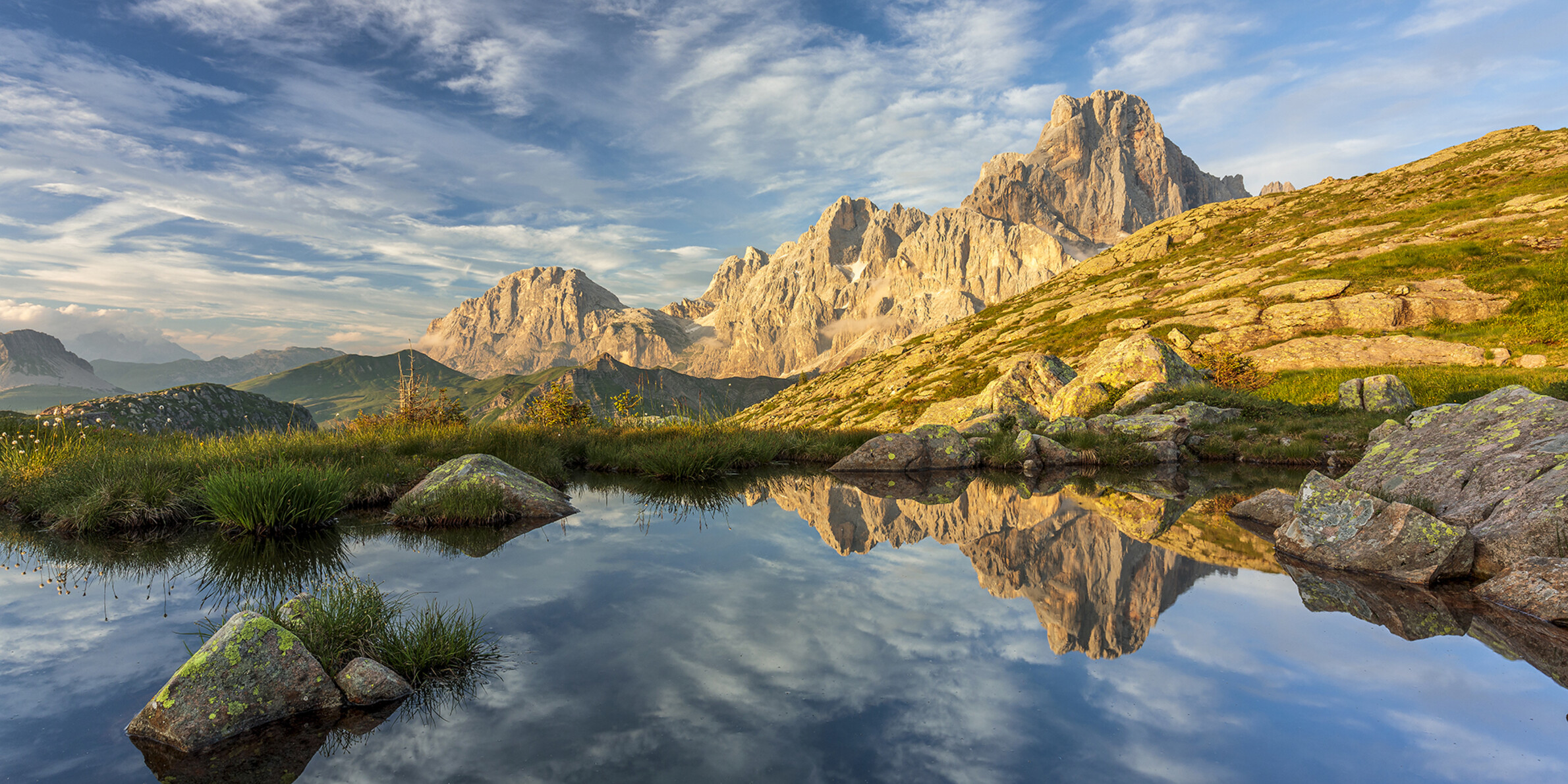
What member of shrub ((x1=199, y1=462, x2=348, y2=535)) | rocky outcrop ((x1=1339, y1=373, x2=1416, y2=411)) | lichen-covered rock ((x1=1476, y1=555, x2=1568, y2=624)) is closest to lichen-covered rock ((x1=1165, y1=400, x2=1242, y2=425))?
rocky outcrop ((x1=1339, y1=373, x2=1416, y2=411))

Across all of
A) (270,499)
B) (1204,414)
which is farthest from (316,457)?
(1204,414)

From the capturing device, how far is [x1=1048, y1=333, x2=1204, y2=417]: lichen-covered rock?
2605 centimetres

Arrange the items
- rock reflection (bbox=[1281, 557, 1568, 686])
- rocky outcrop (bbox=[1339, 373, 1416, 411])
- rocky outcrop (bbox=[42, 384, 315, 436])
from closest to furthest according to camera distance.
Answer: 1. rock reflection (bbox=[1281, 557, 1568, 686])
2. rocky outcrop (bbox=[42, 384, 315, 436])
3. rocky outcrop (bbox=[1339, 373, 1416, 411])

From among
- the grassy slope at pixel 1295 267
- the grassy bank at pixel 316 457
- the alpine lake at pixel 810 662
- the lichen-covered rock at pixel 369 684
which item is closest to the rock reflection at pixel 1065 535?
the alpine lake at pixel 810 662

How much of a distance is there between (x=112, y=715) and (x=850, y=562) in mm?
6511

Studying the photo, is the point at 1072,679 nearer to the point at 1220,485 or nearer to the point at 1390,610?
the point at 1390,610

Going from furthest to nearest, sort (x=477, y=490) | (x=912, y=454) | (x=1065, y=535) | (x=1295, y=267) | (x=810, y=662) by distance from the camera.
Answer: (x=1295, y=267), (x=912, y=454), (x=477, y=490), (x=1065, y=535), (x=810, y=662)

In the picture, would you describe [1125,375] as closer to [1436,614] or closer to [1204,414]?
[1204,414]

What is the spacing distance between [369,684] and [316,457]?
35.2 ft

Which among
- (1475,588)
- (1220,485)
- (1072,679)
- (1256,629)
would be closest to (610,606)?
(1072,679)

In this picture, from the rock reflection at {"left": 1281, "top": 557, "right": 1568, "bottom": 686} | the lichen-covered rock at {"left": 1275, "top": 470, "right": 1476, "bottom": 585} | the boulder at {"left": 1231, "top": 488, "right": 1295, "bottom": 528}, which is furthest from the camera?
the boulder at {"left": 1231, "top": 488, "right": 1295, "bottom": 528}

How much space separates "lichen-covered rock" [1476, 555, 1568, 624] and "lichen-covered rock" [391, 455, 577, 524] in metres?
12.1

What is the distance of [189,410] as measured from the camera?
127000 mm

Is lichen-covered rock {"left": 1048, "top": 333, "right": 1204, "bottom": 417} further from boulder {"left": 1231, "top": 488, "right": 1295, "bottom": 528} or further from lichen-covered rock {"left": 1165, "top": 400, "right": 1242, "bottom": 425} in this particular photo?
boulder {"left": 1231, "top": 488, "right": 1295, "bottom": 528}
